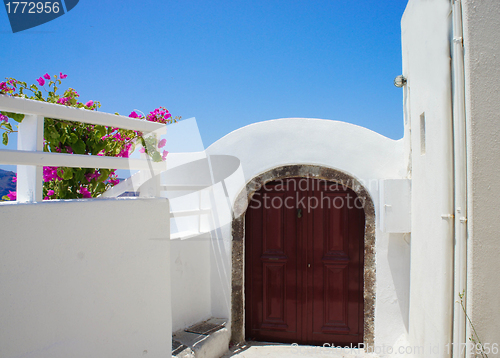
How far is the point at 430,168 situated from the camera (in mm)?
2889

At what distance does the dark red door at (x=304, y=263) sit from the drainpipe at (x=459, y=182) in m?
2.05

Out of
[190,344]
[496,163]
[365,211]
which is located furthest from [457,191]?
[190,344]

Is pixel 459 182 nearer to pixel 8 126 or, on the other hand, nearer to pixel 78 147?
pixel 78 147

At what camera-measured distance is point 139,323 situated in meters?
2.41

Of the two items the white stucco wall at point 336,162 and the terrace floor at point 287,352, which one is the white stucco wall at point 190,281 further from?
the terrace floor at point 287,352

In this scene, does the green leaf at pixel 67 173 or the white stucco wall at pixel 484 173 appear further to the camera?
the green leaf at pixel 67 173

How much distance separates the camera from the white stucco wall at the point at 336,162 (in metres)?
3.93

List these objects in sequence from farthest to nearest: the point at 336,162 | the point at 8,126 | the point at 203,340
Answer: the point at 336,162
the point at 203,340
the point at 8,126

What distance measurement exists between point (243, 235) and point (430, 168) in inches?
96.3

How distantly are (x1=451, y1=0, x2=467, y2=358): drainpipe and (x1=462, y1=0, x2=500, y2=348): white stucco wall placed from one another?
0.07 m

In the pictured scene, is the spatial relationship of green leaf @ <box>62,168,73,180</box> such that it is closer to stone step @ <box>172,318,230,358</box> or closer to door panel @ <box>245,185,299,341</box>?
stone step @ <box>172,318,230,358</box>

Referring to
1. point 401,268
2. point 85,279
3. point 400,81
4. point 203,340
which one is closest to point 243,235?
point 203,340

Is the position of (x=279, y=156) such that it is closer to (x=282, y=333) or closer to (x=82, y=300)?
(x=282, y=333)

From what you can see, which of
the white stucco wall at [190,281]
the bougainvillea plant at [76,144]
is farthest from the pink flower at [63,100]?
the white stucco wall at [190,281]
